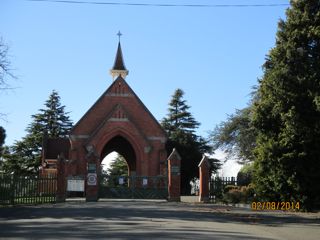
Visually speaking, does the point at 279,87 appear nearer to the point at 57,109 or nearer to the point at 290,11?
the point at 290,11

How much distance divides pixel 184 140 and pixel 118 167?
19648mm

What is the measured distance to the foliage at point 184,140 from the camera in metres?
58.1

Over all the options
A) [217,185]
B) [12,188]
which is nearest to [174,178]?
[217,185]

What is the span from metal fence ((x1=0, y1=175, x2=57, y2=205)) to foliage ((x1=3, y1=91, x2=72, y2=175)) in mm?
31638

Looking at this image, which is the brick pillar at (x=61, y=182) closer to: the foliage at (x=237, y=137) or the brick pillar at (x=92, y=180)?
the brick pillar at (x=92, y=180)

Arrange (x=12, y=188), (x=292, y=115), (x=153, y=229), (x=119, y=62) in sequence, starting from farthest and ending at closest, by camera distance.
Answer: (x=119, y=62), (x=12, y=188), (x=292, y=115), (x=153, y=229)

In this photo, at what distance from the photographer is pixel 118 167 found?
78000 millimetres

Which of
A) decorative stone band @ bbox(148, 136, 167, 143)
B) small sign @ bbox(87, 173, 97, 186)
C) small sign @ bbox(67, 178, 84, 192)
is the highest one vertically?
decorative stone band @ bbox(148, 136, 167, 143)

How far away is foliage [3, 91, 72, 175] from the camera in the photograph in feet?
221

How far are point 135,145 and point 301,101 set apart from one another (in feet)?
79.1

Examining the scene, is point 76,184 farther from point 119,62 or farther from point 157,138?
point 119,62

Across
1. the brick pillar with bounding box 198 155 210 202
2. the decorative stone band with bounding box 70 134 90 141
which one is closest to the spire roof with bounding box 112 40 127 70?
the decorative stone band with bounding box 70 134 90 141

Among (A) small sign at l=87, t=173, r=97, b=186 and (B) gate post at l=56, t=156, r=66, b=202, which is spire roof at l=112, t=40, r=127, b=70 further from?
(B) gate post at l=56, t=156, r=66, b=202

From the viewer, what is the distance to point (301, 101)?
23.8 m
